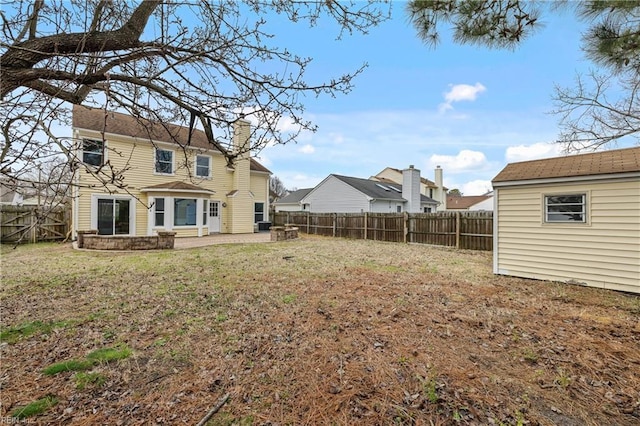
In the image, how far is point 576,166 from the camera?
21.6ft

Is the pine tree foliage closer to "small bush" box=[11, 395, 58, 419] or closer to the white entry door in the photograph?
"small bush" box=[11, 395, 58, 419]

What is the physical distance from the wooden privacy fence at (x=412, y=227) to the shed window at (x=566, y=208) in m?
4.93

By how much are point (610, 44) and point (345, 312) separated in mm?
5348

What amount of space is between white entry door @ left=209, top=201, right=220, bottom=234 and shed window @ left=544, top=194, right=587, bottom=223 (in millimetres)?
14021

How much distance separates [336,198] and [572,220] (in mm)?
17605

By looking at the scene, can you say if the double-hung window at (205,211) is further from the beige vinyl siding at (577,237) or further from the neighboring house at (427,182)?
the neighboring house at (427,182)

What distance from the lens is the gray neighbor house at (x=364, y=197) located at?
2141cm

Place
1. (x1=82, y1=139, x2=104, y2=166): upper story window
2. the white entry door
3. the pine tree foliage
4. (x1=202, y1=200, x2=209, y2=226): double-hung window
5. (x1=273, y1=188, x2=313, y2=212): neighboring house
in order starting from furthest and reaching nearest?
(x1=273, y1=188, x2=313, y2=212): neighboring house, the white entry door, (x1=202, y1=200, x2=209, y2=226): double-hung window, the pine tree foliage, (x1=82, y1=139, x2=104, y2=166): upper story window

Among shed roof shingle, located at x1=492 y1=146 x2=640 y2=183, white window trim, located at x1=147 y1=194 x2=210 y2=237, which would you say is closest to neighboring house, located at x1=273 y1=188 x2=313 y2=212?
white window trim, located at x1=147 y1=194 x2=210 y2=237

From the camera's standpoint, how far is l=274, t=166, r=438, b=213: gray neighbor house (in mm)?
21406

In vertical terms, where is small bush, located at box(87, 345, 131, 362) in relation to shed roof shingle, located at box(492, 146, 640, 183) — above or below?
below

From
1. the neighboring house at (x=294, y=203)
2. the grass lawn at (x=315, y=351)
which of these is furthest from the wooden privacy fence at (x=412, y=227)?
the neighboring house at (x=294, y=203)

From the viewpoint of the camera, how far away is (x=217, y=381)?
2.72m

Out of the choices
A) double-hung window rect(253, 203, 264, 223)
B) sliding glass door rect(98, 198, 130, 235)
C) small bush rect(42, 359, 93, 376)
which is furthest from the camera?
double-hung window rect(253, 203, 264, 223)
